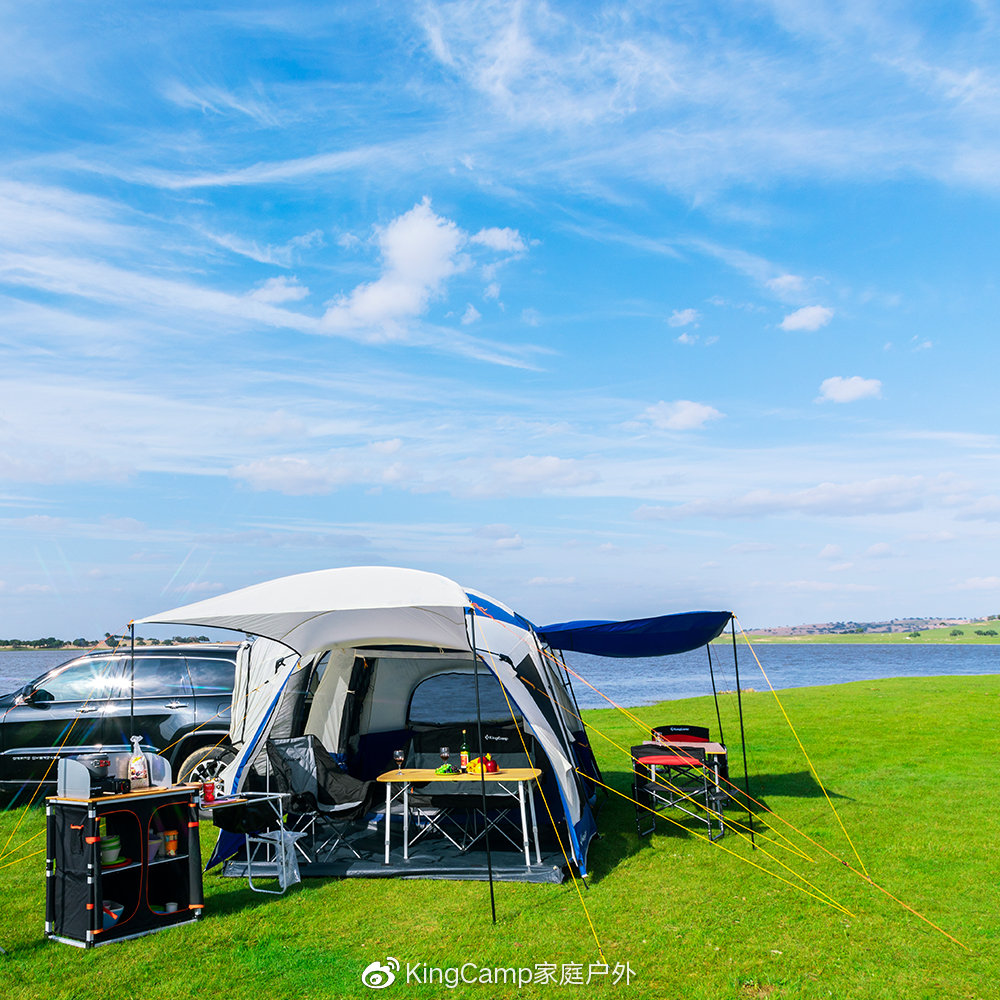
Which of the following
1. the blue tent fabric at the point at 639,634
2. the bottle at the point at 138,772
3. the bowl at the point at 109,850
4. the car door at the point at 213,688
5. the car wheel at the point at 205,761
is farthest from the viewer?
the car door at the point at 213,688

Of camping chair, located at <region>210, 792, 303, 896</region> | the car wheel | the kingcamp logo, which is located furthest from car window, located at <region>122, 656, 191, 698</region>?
the kingcamp logo

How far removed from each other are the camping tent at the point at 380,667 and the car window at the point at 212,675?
72 centimetres

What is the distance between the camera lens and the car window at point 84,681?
8.24 metres

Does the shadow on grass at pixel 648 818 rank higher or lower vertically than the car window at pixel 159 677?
lower

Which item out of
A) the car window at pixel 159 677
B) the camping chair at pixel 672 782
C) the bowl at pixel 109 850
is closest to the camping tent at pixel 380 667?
the camping chair at pixel 672 782

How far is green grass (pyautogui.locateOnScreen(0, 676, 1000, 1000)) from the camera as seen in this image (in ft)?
13.2

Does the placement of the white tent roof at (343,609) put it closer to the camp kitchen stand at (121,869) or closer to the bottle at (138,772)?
the bottle at (138,772)

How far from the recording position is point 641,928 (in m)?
4.68

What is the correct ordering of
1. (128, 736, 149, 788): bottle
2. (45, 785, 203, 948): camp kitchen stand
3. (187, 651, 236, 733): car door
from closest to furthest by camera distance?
(45, 785, 203, 948): camp kitchen stand < (128, 736, 149, 788): bottle < (187, 651, 236, 733): car door

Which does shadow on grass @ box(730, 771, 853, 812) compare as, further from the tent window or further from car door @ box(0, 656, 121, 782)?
car door @ box(0, 656, 121, 782)

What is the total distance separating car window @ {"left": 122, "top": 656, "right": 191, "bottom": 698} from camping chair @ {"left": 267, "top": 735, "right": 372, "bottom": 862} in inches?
77.8

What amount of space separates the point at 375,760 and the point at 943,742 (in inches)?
316

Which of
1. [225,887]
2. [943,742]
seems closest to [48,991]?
[225,887]

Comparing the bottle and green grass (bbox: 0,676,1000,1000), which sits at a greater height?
the bottle
